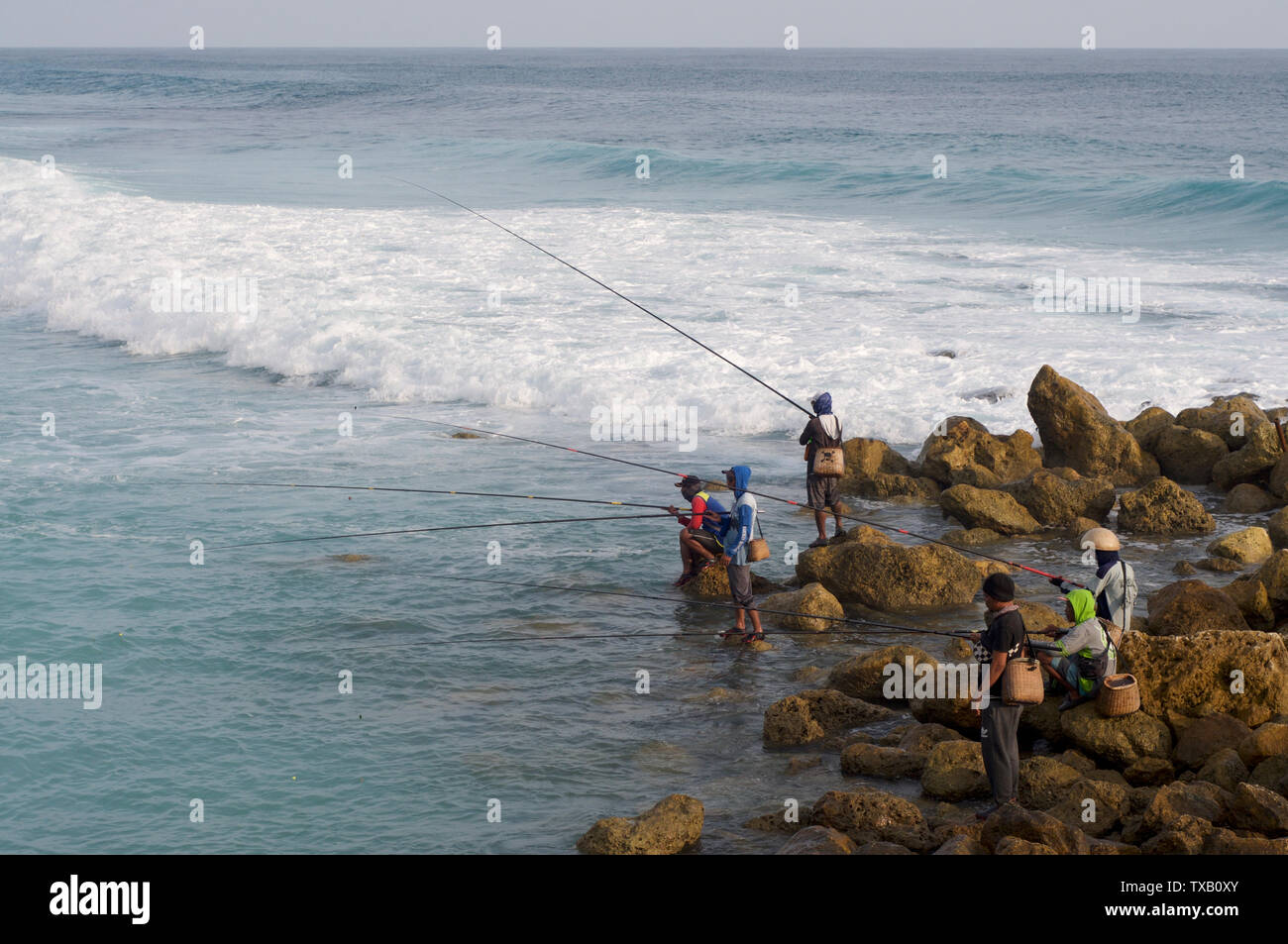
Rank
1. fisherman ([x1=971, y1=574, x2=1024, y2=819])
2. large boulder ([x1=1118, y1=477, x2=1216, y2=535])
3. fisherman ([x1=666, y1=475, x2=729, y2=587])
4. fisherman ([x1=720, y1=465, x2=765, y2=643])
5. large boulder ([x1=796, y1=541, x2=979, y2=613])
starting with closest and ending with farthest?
1. fisherman ([x1=971, y1=574, x2=1024, y2=819])
2. fisherman ([x1=720, y1=465, x2=765, y2=643])
3. large boulder ([x1=796, y1=541, x2=979, y2=613])
4. fisherman ([x1=666, y1=475, x2=729, y2=587])
5. large boulder ([x1=1118, y1=477, x2=1216, y2=535])

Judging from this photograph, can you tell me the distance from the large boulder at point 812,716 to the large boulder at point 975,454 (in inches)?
186

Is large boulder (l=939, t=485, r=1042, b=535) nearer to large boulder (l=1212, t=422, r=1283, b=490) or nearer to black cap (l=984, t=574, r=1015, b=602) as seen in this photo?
large boulder (l=1212, t=422, r=1283, b=490)

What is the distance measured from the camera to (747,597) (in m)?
9.38

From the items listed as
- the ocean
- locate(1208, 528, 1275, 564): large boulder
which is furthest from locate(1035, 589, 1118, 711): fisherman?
locate(1208, 528, 1275, 564): large boulder

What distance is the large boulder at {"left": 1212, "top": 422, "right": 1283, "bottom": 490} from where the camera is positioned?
39.5 ft

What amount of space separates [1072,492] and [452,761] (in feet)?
21.4

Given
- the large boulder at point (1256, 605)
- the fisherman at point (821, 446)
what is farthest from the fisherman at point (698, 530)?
the large boulder at point (1256, 605)

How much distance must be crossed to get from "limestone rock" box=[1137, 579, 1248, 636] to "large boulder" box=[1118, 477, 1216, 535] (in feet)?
9.68

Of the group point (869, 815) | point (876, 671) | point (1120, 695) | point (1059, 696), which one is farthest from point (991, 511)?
point (869, 815)

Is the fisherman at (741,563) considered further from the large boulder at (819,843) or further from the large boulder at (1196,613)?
the large boulder at (819,843)

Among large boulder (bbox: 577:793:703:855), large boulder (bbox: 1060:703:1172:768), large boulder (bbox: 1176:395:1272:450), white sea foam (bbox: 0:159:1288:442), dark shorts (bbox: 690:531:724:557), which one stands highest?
white sea foam (bbox: 0:159:1288:442)

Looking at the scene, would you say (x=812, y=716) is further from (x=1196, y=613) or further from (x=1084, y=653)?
(x=1196, y=613)

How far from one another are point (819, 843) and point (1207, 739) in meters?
2.31

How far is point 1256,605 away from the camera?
874 centimetres
